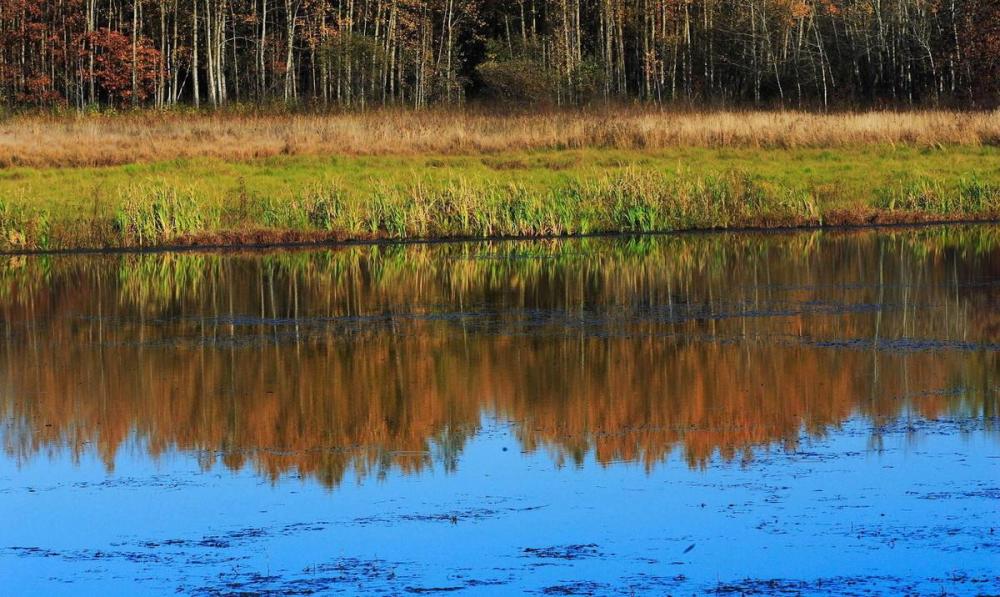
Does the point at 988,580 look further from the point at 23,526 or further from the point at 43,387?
the point at 43,387

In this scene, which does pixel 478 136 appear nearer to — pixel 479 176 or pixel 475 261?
pixel 479 176

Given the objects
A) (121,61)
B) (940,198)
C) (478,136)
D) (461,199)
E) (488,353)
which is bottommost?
(488,353)

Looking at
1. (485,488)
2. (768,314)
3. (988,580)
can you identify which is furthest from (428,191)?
(988,580)

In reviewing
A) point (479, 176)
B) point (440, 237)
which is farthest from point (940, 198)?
point (440, 237)

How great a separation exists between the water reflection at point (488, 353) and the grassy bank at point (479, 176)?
147 inches

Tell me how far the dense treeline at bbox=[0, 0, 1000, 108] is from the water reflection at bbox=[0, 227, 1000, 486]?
1461 inches

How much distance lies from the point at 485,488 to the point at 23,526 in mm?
2489

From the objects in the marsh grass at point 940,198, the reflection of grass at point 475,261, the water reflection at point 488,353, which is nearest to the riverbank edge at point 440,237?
the marsh grass at point 940,198

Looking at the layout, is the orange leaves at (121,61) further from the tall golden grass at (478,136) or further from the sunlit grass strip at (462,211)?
the sunlit grass strip at (462,211)

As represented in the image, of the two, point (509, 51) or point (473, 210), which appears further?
point (509, 51)

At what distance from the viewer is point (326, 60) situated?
213ft

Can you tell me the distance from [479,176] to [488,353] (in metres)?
18.4

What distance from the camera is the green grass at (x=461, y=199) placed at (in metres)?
26.4

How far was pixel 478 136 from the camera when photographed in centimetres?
3888
